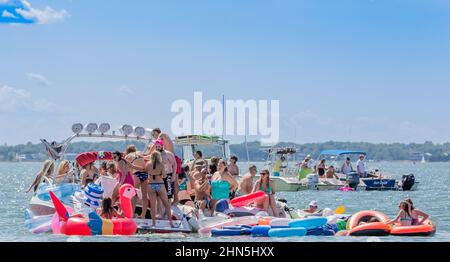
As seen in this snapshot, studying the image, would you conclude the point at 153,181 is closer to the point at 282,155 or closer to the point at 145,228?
the point at 145,228

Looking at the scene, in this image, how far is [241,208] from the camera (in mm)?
17531

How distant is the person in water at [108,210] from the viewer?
1599 centimetres

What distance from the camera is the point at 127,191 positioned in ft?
51.3

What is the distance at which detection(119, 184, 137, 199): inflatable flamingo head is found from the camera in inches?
615

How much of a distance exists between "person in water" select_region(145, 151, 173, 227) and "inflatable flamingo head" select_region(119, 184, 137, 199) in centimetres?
32

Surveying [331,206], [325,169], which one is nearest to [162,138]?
[331,206]

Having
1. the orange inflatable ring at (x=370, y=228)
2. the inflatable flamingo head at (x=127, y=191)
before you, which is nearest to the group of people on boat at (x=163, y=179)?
the inflatable flamingo head at (x=127, y=191)

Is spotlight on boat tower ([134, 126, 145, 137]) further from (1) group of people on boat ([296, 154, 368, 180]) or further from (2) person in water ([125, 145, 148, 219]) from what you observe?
(1) group of people on boat ([296, 154, 368, 180])

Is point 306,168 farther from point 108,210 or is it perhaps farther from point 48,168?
point 108,210

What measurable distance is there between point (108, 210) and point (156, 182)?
46.9 inches

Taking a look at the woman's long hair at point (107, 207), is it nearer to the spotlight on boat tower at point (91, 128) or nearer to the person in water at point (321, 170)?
the spotlight on boat tower at point (91, 128)

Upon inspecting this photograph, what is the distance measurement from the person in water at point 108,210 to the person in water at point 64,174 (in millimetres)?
3588
